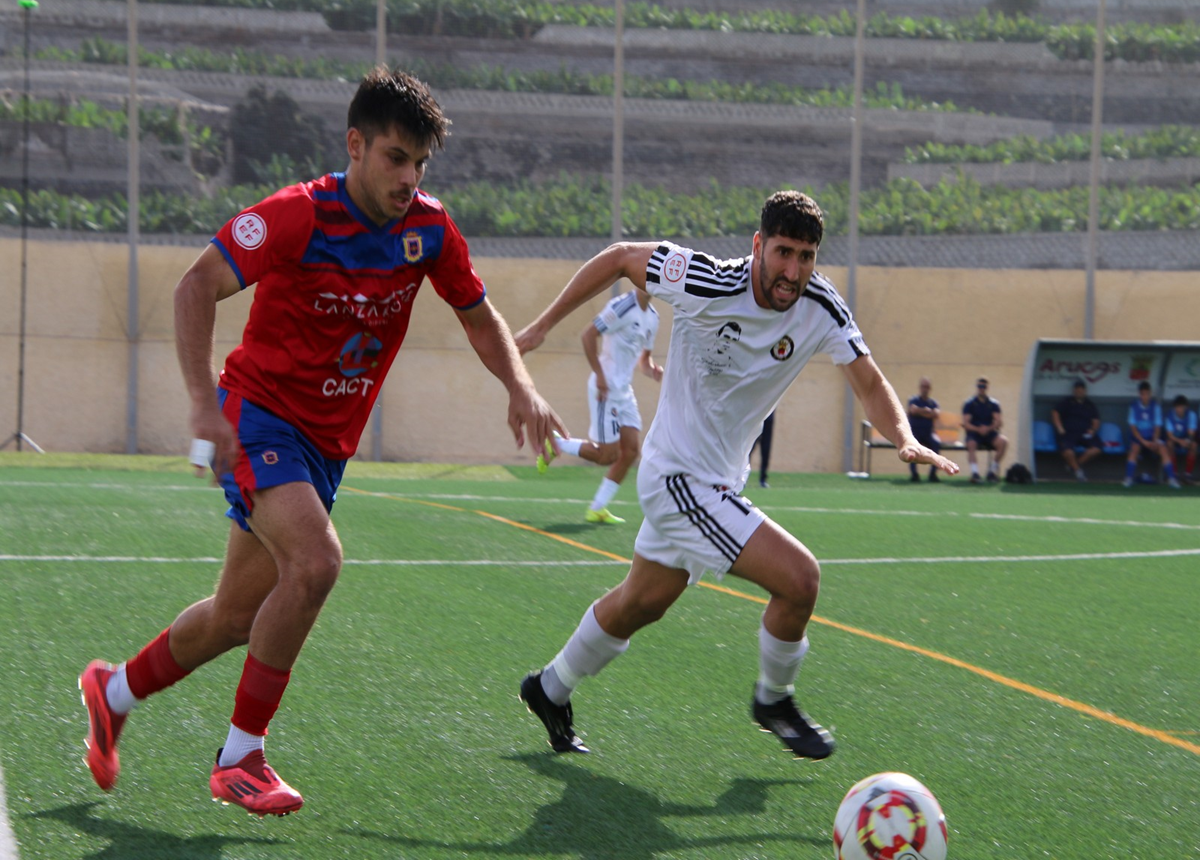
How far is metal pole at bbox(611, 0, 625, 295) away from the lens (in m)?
23.3

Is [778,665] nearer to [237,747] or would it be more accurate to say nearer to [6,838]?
[237,747]

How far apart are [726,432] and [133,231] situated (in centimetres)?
1925

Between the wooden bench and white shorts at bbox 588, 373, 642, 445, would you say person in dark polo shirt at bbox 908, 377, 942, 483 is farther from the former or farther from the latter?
white shorts at bbox 588, 373, 642, 445

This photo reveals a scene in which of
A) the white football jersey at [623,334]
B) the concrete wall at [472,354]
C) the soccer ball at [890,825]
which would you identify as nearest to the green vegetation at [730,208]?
the concrete wall at [472,354]

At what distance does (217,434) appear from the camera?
3.56 metres

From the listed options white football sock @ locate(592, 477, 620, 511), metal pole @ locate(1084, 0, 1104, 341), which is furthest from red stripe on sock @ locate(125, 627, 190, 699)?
metal pole @ locate(1084, 0, 1104, 341)

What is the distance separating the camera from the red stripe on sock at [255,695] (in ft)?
12.1

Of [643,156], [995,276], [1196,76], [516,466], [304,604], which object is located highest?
[1196,76]

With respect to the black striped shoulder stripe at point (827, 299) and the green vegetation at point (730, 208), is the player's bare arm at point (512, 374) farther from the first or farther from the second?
the green vegetation at point (730, 208)

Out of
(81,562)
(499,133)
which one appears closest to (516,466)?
(499,133)

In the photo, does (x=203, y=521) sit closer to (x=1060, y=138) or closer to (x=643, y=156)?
(x=643, y=156)

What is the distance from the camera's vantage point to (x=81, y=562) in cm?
788

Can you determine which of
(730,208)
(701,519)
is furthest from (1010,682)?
(730,208)

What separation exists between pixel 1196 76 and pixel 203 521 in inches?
874
